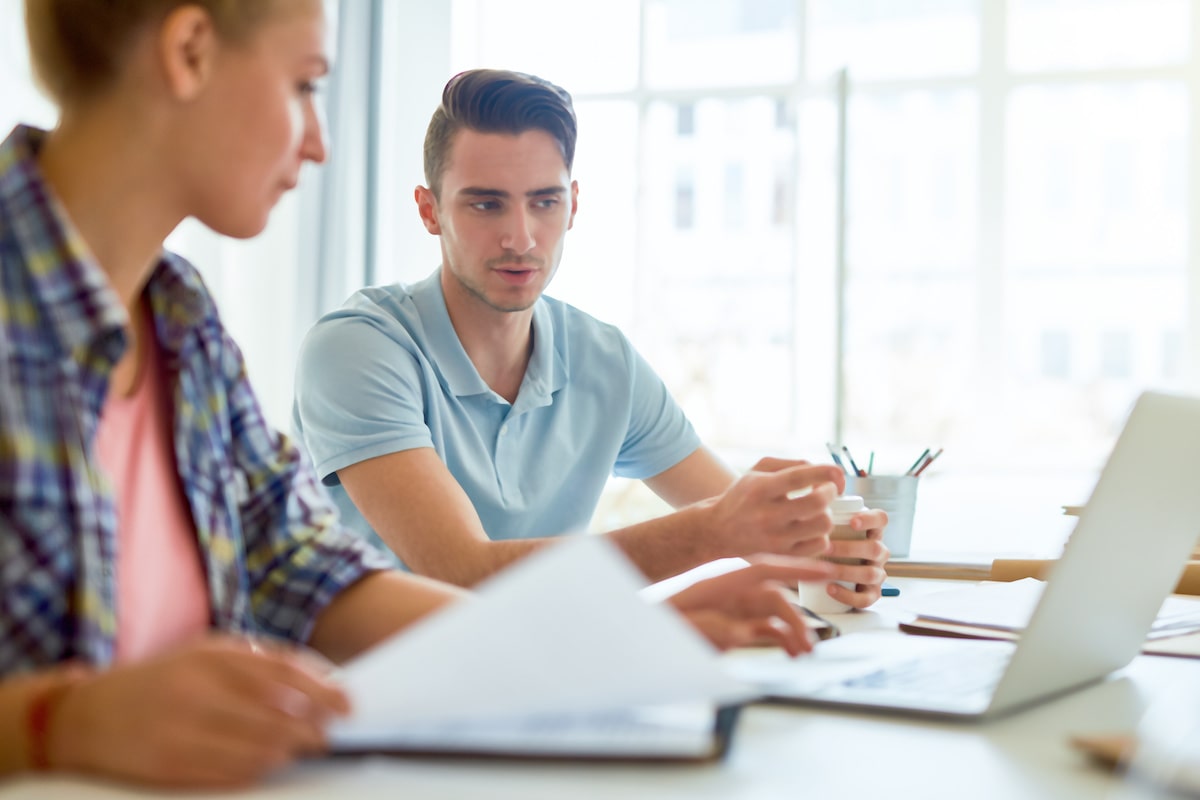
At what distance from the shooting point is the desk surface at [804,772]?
Result: 57 centimetres

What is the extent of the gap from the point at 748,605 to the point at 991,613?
14.8 inches

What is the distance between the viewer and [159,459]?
91cm

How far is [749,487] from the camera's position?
1197 millimetres

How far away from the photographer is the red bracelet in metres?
0.58

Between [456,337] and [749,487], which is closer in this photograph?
[749,487]

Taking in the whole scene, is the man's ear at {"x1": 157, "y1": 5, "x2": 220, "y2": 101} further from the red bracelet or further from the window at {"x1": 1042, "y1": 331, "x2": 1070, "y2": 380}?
the window at {"x1": 1042, "y1": 331, "x2": 1070, "y2": 380}

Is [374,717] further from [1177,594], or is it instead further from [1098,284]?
[1098,284]

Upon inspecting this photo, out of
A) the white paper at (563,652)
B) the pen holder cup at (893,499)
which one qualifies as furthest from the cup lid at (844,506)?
the white paper at (563,652)

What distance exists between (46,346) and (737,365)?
11.1ft

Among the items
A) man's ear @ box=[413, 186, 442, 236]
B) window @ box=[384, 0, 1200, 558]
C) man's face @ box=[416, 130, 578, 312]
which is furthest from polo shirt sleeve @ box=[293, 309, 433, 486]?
window @ box=[384, 0, 1200, 558]

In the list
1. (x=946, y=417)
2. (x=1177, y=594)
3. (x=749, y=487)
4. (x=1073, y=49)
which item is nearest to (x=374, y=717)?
(x=749, y=487)

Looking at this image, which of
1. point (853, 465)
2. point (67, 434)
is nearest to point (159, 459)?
point (67, 434)

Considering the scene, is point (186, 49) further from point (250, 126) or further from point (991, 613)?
point (991, 613)

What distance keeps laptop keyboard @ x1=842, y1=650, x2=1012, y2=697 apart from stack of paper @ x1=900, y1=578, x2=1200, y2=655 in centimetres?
8
